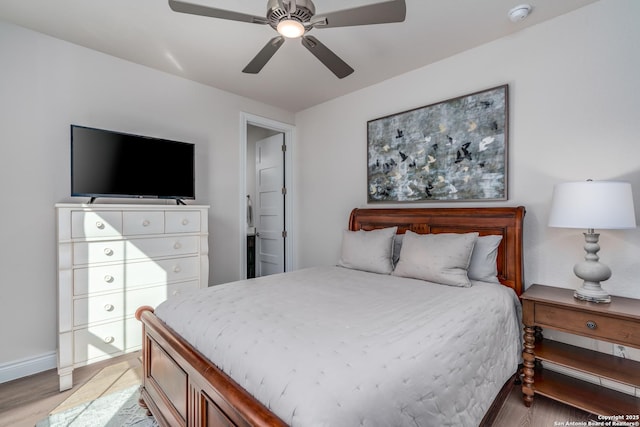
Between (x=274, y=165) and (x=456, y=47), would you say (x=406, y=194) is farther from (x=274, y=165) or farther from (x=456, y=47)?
(x=274, y=165)

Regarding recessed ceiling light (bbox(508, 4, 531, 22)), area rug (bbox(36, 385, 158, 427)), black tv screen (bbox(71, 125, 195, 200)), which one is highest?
recessed ceiling light (bbox(508, 4, 531, 22))

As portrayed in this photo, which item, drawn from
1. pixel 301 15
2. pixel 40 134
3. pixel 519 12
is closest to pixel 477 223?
pixel 519 12

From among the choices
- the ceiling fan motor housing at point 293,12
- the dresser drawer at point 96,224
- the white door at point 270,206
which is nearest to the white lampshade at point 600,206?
the ceiling fan motor housing at point 293,12

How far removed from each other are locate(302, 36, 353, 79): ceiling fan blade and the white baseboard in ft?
10.0

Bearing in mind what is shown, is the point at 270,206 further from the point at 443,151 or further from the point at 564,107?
the point at 564,107

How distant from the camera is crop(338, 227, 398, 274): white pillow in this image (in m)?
2.58

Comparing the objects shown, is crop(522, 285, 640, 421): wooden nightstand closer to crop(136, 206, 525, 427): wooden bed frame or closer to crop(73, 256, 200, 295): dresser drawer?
crop(136, 206, 525, 427): wooden bed frame

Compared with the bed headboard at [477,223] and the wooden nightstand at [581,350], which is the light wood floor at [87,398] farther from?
the bed headboard at [477,223]

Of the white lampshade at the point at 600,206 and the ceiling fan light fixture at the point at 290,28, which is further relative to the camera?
the white lampshade at the point at 600,206

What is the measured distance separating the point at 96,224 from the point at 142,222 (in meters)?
0.31

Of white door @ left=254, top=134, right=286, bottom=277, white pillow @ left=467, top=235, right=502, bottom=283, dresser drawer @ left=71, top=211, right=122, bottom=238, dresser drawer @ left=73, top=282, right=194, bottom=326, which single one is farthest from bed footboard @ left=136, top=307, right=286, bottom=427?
white door @ left=254, top=134, right=286, bottom=277

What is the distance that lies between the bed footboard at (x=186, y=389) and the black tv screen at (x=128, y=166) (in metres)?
1.19

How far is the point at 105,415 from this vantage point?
1845 mm

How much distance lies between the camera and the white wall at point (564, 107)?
76.1 inches
